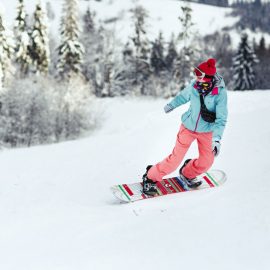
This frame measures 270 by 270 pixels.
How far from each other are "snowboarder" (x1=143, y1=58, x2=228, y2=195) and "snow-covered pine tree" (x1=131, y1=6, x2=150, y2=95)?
130 ft

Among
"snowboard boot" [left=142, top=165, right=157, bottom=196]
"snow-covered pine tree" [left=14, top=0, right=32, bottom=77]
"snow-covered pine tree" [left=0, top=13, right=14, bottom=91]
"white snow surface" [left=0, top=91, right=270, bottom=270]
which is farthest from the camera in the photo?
"snow-covered pine tree" [left=14, top=0, right=32, bottom=77]

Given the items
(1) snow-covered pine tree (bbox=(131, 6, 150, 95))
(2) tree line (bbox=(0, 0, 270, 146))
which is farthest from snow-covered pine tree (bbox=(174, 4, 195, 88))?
(1) snow-covered pine tree (bbox=(131, 6, 150, 95))

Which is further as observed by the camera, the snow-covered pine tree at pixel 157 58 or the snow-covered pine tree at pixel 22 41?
the snow-covered pine tree at pixel 157 58

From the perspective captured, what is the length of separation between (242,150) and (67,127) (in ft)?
85.7

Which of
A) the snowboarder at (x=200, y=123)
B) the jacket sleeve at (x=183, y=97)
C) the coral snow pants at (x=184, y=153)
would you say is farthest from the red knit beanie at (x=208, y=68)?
the coral snow pants at (x=184, y=153)

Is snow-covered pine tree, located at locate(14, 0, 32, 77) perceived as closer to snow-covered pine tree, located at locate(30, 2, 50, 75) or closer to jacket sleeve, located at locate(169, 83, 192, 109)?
snow-covered pine tree, located at locate(30, 2, 50, 75)

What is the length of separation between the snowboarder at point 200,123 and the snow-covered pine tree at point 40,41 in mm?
28685

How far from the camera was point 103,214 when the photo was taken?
5.01 m

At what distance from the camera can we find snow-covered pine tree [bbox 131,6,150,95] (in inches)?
1721

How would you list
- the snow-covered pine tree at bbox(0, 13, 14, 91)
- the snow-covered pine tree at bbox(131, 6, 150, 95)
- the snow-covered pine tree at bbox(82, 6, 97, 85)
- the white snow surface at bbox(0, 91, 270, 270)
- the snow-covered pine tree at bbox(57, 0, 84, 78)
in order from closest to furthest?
the white snow surface at bbox(0, 91, 270, 270)
the snow-covered pine tree at bbox(0, 13, 14, 91)
the snow-covered pine tree at bbox(57, 0, 84, 78)
the snow-covered pine tree at bbox(131, 6, 150, 95)
the snow-covered pine tree at bbox(82, 6, 97, 85)

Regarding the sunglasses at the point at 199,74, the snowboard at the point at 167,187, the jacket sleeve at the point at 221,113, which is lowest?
the snowboard at the point at 167,187

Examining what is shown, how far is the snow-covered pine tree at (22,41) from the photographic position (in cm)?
3062

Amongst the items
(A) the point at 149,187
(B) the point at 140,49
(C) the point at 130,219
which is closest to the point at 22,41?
Answer: (B) the point at 140,49

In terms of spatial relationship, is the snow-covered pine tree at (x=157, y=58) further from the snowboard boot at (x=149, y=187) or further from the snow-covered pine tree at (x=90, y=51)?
the snowboard boot at (x=149, y=187)
